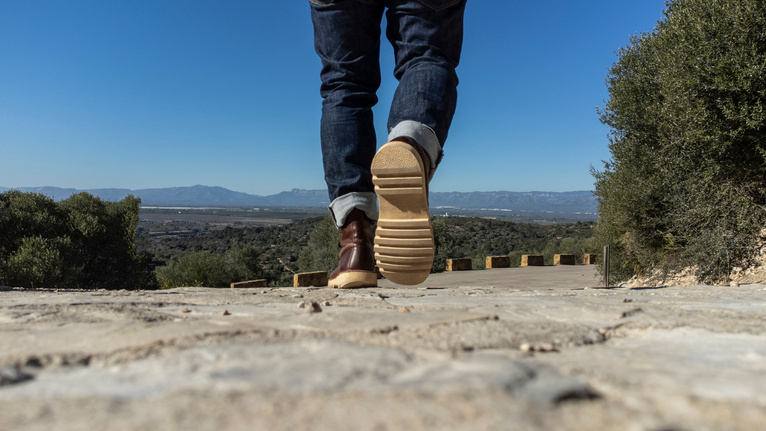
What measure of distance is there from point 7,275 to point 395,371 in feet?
55.3

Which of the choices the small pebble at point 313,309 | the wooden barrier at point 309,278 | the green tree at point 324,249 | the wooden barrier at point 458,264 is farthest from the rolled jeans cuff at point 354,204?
the green tree at point 324,249

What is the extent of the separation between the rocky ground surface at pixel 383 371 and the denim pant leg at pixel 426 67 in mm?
977

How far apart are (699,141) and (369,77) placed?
8.17 metres

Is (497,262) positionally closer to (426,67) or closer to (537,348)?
(426,67)

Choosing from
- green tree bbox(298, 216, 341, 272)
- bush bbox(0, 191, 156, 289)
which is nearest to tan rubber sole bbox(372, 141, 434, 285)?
bush bbox(0, 191, 156, 289)

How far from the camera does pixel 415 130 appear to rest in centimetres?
199

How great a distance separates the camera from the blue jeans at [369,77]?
2092 millimetres

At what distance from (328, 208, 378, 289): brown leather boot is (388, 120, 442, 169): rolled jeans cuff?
51cm

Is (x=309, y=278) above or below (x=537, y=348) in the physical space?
below

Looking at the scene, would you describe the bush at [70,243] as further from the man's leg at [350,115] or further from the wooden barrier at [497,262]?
the man's leg at [350,115]

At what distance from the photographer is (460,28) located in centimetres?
228

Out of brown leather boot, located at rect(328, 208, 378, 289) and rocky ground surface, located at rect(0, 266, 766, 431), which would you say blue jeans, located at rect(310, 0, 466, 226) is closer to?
brown leather boot, located at rect(328, 208, 378, 289)

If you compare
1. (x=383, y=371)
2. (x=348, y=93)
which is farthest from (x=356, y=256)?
(x=383, y=371)

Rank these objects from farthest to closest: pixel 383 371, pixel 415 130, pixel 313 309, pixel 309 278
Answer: pixel 309 278 → pixel 415 130 → pixel 313 309 → pixel 383 371
